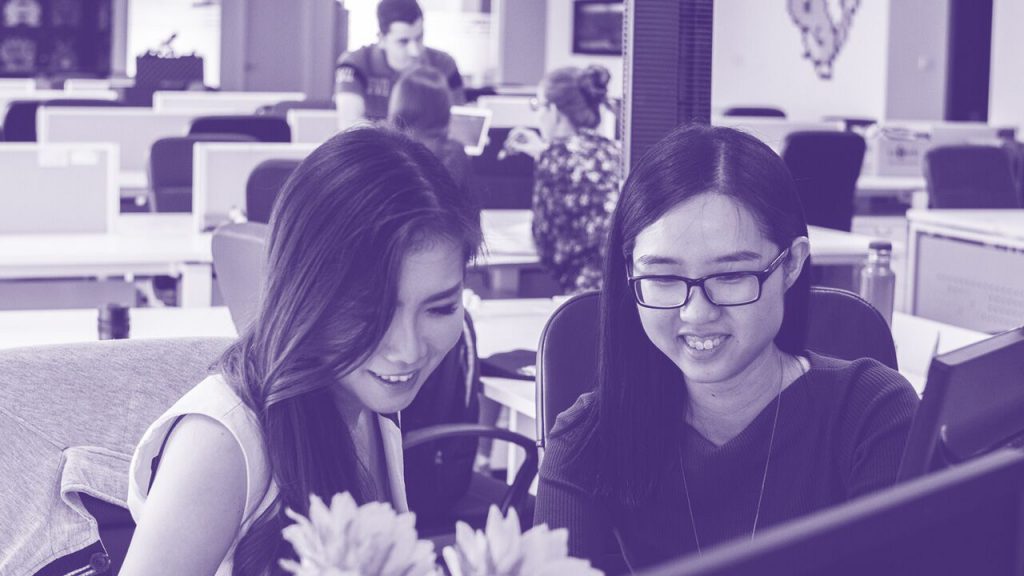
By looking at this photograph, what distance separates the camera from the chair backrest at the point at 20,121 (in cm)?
676

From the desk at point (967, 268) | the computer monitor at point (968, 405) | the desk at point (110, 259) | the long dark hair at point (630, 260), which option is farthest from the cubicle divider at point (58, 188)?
the computer monitor at point (968, 405)

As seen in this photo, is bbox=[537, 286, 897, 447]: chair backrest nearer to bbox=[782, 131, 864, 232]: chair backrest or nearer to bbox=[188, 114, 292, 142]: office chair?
bbox=[782, 131, 864, 232]: chair backrest

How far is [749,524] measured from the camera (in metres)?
1.39

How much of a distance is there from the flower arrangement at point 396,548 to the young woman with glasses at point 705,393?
68 cm

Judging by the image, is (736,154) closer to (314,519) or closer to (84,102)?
(314,519)

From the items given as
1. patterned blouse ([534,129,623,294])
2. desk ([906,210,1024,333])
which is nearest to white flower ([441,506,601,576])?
patterned blouse ([534,129,623,294])

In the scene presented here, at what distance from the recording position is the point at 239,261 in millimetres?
2553

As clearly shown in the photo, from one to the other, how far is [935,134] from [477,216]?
6.27 meters

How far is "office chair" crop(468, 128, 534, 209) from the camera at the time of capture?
217 inches

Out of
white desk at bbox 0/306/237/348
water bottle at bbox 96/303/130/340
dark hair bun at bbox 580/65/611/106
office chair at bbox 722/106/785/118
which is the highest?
office chair at bbox 722/106/785/118

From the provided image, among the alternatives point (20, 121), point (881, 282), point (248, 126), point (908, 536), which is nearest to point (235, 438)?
point (908, 536)

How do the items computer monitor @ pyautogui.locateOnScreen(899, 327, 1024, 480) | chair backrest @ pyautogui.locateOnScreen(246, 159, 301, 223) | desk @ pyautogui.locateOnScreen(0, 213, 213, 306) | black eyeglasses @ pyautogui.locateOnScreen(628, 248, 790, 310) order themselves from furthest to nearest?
chair backrest @ pyautogui.locateOnScreen(246, 159, 301, 223)
desk @ pyautogui.locateOnScreen(0, 213, 213, 306)
black eyeglasses @ pyautogui.locateOnScreen(628, 248, 790, 310)
computer monitor @ pyautogui.locateOnScreen(899, 327, 1024, 480)

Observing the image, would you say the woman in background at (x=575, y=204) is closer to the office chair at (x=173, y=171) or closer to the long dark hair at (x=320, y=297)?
the long dark hair at (x=320, y=297)

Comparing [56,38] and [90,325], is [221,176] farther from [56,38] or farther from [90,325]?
[56,38]
